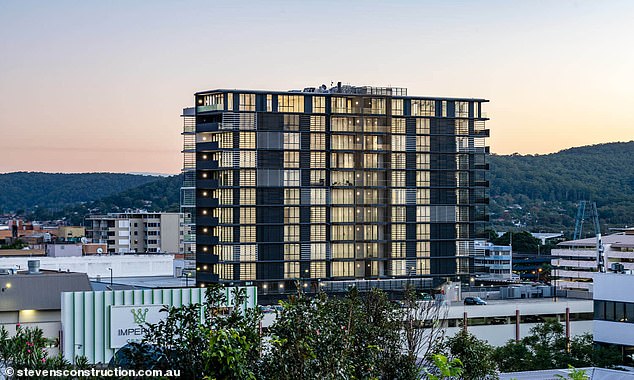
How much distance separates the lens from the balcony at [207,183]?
296 ft

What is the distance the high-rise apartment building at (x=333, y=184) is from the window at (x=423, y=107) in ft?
0.29

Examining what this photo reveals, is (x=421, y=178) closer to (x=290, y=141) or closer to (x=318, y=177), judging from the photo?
(x=318, y=177)

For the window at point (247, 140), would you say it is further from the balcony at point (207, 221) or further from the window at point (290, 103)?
the balcony at point (207, 221)

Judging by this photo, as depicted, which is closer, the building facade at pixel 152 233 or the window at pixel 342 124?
the window at pixel 342 124

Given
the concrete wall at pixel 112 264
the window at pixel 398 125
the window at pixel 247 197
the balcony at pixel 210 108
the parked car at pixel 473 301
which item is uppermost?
the balcony at pixel 210 108

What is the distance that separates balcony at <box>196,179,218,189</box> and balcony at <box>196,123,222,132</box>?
4.20 metres

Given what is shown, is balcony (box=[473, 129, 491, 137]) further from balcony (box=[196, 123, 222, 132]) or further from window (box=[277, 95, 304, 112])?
balcony (box=[196, 123, 222, 132])

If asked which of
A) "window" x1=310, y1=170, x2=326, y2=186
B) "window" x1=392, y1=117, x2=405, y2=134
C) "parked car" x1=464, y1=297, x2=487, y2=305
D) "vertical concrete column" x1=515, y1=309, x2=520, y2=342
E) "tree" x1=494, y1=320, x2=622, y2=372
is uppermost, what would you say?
"window" x1=392, y1=117, x2=405, y2=134

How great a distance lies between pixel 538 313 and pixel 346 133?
22004 mm

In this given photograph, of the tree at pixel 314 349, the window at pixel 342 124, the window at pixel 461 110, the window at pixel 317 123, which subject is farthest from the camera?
the window at pixel 461 110

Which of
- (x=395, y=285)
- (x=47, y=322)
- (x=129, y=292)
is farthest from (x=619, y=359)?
(x=395, y=285)

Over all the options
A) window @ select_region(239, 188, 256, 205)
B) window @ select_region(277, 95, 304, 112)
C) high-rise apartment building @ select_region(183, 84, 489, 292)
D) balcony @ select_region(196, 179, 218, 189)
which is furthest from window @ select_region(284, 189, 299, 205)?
window @ select_region(277, 95, 304, 112)

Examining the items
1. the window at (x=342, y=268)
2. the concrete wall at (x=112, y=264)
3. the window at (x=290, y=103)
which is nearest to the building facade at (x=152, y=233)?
the concrete wall at (x=112, y=264)

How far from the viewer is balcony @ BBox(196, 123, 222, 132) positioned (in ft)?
297
